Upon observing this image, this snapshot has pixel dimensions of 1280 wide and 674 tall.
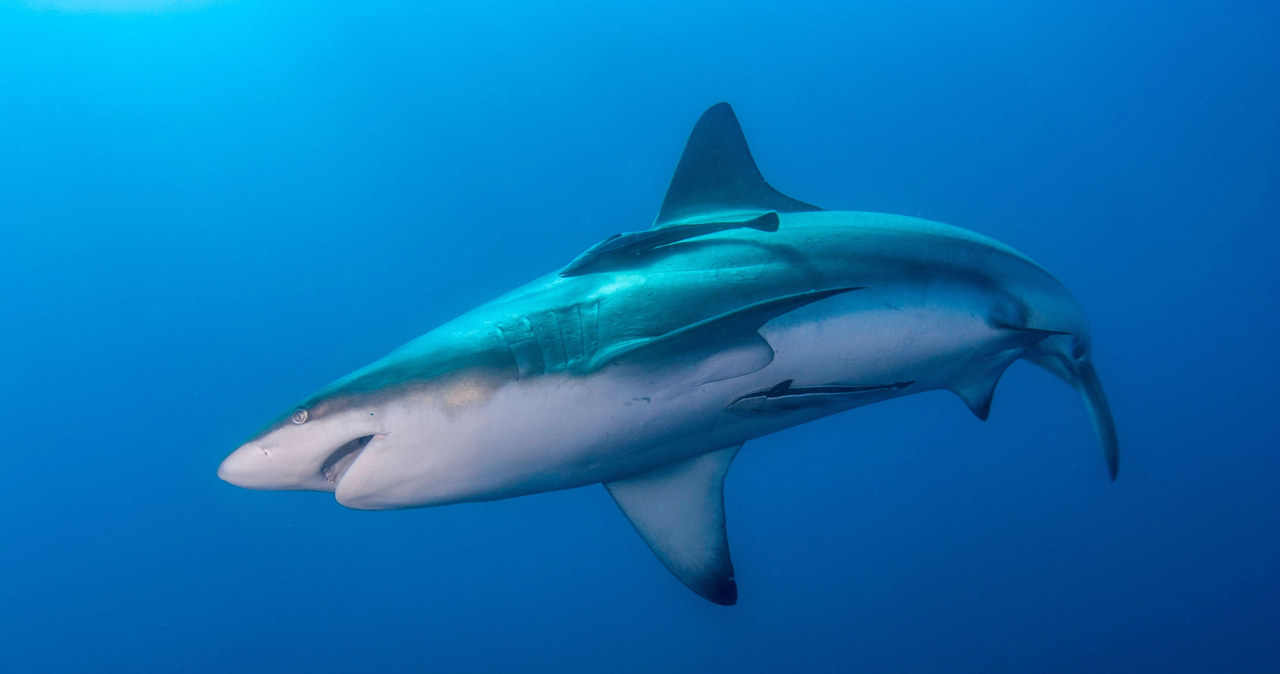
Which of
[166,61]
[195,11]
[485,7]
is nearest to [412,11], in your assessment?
[485,7]

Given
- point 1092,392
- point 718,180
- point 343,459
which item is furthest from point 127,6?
point 1092,392

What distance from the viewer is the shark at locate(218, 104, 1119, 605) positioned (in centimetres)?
169

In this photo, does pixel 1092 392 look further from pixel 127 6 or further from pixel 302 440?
pixel 127 6

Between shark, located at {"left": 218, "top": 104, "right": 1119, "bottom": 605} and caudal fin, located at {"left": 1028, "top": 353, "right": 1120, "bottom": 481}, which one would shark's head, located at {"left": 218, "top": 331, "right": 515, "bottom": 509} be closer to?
shark, located at {"left": 218, "top": 104, "right": 1119, "bottom": 605}

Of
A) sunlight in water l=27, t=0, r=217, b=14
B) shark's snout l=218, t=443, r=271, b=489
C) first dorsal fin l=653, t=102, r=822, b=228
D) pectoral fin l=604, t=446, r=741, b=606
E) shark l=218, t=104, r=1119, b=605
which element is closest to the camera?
shark's snout l=218, t=443, r=271, b=489

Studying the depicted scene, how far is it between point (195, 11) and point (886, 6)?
24.6 metres

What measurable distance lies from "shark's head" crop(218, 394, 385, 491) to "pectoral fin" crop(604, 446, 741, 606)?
47.9 inches

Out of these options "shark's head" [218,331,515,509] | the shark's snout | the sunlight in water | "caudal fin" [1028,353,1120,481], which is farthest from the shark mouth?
the sunlight in water

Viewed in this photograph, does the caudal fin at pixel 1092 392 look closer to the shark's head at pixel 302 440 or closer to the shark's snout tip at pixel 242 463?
the shark's head at pixel 302 440

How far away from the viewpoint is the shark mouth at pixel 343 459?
5.74 feet

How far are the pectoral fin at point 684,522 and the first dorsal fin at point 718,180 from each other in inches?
44.4

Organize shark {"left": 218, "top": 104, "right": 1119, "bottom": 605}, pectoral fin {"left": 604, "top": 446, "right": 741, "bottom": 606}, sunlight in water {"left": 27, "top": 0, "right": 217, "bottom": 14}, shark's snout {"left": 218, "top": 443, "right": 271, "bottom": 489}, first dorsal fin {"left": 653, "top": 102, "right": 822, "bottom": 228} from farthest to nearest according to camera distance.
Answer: sunlight in water {"left": 27, "top": 0, "right": 217, "bottom": 14}, first dorsal fin {"left": 653, "top": 102, "right": 822, "bottom": 228}, pectoral fin {"left": 604, "top": 446, "right": 741, "bottom": 606}, shark {"left": 218, "top": 104, "right": 1119, "bottom": 605}, shark's snout {"left": 218, "top": 443, "right": 271, "bottom": 489}

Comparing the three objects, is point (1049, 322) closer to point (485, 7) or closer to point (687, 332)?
point (687, 332)

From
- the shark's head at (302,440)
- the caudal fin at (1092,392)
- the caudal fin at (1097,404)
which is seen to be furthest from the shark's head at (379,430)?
the caudal fin at (1097,404)
